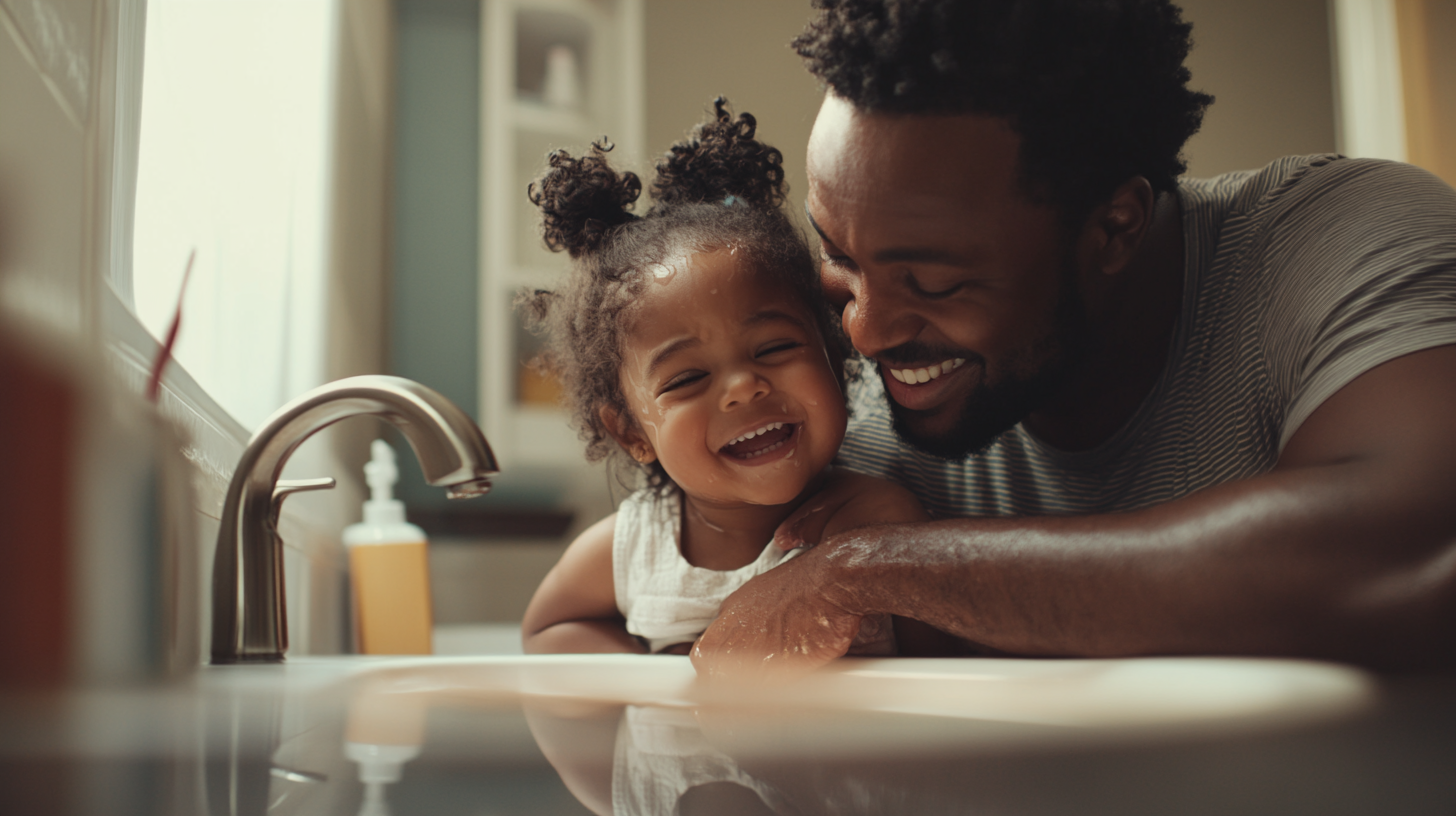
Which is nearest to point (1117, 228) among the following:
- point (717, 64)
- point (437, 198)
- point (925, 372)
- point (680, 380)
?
point (925, 372)

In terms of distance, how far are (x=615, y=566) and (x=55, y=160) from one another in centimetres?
72

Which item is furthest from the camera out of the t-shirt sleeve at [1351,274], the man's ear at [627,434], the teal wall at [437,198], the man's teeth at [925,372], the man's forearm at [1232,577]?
the teal wall at [437,198]

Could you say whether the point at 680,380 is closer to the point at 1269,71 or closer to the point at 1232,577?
the point at 1232,577

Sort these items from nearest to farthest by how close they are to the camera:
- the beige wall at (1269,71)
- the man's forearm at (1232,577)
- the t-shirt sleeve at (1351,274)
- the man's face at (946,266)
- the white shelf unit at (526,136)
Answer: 1. the man's forearm at (1232,577)
2. the t-shirt sleeve at (1351,274)
3. the man's face at (946,266)
4. the white shelf unit at (526,136)
5. the beige wall at (1269,71)

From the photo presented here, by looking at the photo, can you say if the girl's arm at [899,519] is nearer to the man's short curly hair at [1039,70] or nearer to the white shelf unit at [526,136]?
the man's short curly hair at [1039,70]

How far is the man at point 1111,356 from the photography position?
0.56m

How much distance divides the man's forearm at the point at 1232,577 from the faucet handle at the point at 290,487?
504 millimetres

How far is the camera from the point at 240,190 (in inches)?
38.7

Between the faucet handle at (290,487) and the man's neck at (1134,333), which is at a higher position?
the man's neck at (1134,333)

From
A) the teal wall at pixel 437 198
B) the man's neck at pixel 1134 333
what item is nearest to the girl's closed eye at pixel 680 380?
the man's neck at pixel 1134 333

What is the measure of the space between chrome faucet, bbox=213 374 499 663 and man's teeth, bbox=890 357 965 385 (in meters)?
0.41

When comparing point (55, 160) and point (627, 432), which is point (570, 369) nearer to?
point (627, 432)

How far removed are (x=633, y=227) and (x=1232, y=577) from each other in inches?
26.8

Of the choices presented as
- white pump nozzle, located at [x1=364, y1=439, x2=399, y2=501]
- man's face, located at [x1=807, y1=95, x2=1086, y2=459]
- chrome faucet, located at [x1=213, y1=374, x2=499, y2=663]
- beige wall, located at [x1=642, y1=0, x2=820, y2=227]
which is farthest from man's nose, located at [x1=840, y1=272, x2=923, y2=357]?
beige wall, located at [x1=642, y1=0, x2=820, y2=227]
